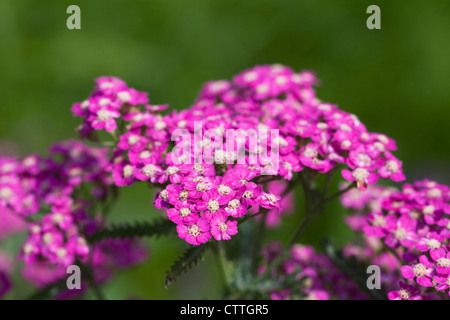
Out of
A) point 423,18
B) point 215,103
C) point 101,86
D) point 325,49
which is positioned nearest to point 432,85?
point 423,18

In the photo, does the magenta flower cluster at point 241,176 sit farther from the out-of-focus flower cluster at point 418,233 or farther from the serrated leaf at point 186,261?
the serrated leaf at point 186,261

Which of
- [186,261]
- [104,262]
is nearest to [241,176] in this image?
[186,261]

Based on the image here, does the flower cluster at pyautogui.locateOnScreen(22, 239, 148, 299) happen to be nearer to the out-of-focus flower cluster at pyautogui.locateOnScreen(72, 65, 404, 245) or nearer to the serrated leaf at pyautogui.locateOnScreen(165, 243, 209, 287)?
the out-of-focus flower cluster at pyautogui.locateOnScreen(72, 65, 404, 245)

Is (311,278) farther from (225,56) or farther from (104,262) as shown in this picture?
(225,56)

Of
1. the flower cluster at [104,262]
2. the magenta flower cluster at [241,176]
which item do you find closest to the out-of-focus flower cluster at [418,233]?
the magenta flower cluster at [241,176]
